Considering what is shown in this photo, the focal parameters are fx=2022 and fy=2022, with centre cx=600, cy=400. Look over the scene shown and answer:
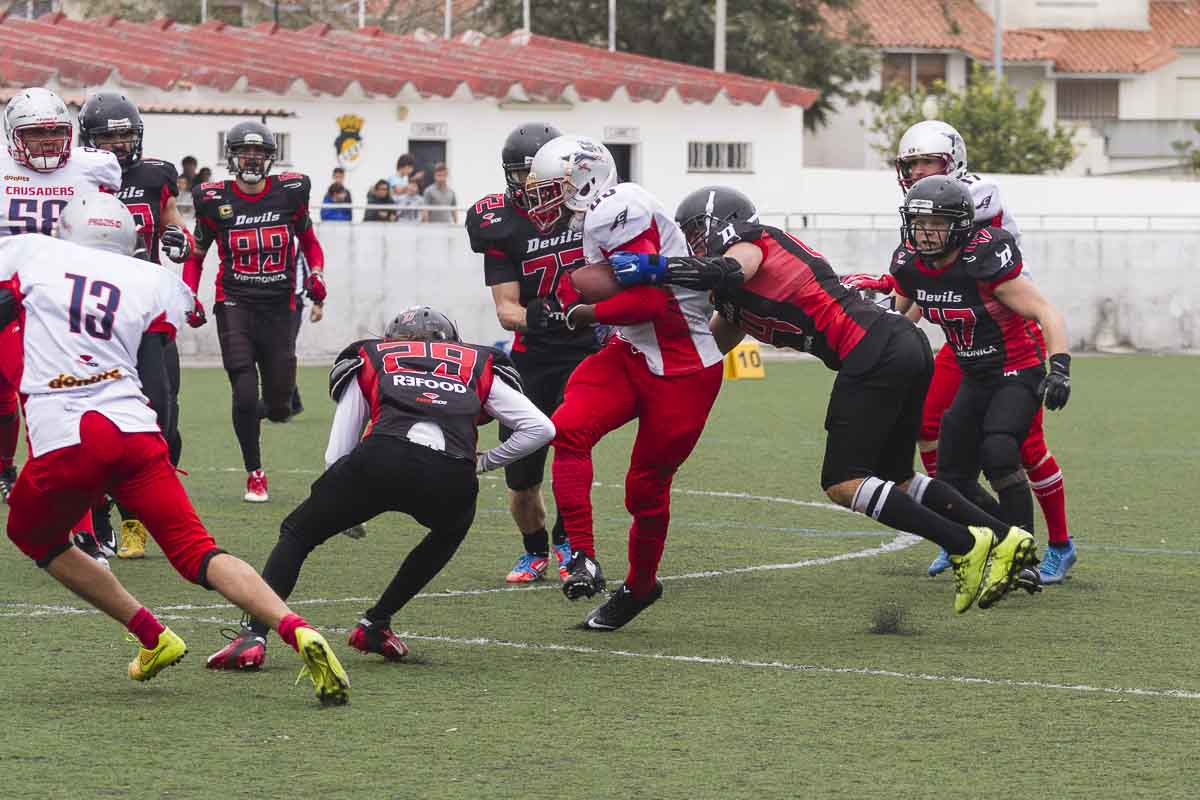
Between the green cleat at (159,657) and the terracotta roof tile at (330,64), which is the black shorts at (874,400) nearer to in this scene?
the green cleat at (159,657)

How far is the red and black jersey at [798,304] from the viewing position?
309 inches

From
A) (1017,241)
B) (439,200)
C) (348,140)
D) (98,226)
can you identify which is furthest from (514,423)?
(348,140)

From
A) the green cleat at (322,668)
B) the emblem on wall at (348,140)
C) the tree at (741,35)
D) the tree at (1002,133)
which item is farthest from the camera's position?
the tree at (741,35)

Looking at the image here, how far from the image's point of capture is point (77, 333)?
640 centimetres

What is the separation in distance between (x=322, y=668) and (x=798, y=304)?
102 inches

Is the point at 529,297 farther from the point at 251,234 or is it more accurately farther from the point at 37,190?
the point at 251,234

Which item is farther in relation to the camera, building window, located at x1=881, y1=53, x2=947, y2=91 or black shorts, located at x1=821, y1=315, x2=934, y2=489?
building window, located at x1=881, y1=53, x2=947, y2=91

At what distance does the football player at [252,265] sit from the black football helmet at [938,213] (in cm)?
436

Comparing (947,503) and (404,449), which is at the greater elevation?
(404,449)

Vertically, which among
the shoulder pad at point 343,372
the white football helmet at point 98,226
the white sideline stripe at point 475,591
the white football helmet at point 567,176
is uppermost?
the white football helmet at point 567,176

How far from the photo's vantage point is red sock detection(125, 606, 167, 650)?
6.60 metres

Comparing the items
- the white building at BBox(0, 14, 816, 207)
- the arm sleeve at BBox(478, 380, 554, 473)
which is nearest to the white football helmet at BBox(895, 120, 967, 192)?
the arm sleeve at BBox(478, 380, 554, 473)

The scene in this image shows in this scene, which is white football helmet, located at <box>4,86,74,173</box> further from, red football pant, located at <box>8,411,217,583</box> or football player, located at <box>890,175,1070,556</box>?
football player, located at <box>890,175,1070,556</box>

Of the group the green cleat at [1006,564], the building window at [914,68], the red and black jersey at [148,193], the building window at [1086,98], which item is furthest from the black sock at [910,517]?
the building window at [1086,98]
